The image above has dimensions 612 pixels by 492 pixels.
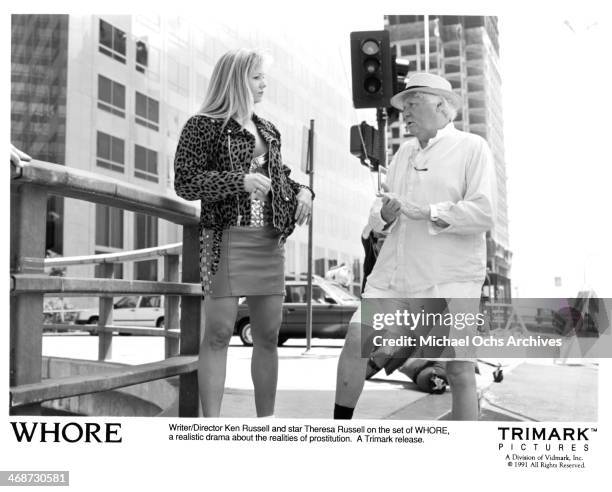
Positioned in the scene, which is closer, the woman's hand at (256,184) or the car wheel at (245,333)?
the woman's hand at (256,184)

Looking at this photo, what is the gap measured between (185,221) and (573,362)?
1373 millimetres

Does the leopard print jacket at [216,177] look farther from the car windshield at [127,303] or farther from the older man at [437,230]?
the car windshield at [127,303]

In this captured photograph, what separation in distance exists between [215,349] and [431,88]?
1079mm

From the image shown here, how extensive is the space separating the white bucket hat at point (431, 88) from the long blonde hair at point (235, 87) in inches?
18.7

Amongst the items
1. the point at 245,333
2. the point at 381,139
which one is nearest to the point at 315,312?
the point at 245,333

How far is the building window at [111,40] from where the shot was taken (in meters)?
2.50

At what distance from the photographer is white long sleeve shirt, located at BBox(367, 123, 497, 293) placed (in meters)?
2.29

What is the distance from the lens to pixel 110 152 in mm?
5066

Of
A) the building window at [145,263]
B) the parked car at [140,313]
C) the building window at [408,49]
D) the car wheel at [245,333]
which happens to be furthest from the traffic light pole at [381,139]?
the parked car at [140,313]

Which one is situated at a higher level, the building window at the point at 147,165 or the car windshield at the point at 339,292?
the building window at the point at 147,165

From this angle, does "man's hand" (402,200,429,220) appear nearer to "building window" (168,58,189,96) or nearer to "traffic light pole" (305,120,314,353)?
"traffic light pole" (305,120,314,353)

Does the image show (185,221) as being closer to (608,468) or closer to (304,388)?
(304,388)

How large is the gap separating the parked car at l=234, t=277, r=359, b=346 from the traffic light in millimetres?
735

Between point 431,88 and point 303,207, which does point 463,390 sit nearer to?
point 303,207
